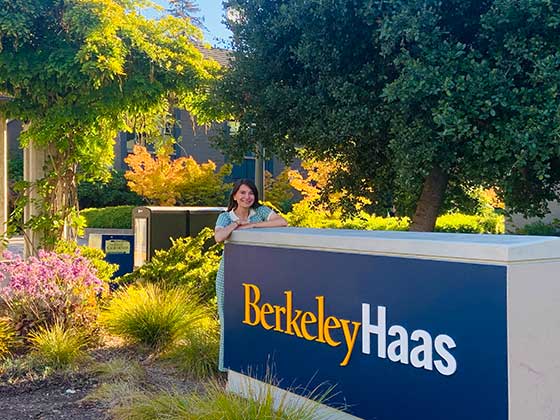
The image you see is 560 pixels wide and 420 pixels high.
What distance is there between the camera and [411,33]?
4551 millimetres

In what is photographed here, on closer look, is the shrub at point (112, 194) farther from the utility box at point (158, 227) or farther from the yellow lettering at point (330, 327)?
the yellow lettering at point (330, 327)

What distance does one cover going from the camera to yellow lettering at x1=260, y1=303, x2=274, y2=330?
14.2 feet

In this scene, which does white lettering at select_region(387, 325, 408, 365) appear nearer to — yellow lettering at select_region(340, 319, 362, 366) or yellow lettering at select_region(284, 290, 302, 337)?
yellow lettering at select_region(340, 319, 362, 366)

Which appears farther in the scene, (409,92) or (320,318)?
(409,92)

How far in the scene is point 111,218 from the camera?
2200cm

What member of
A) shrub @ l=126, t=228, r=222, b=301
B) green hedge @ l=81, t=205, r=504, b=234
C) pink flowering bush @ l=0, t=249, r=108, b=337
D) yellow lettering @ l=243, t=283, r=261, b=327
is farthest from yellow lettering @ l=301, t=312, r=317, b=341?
green hedge @ l=81, t=205, r=504, b=234

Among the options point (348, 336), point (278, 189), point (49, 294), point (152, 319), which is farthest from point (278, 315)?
point (278, 189)

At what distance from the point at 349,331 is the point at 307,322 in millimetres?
419

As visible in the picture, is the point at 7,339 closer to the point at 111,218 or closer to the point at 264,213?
the point at 264,213

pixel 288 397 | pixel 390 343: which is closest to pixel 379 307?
pixel 390 343

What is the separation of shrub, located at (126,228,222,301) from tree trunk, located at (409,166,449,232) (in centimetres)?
281

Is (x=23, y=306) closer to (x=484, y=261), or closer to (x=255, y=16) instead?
(x=255, y=16)

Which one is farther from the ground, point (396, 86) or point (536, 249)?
point (396, 86)

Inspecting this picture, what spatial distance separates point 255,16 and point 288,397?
368 cm
